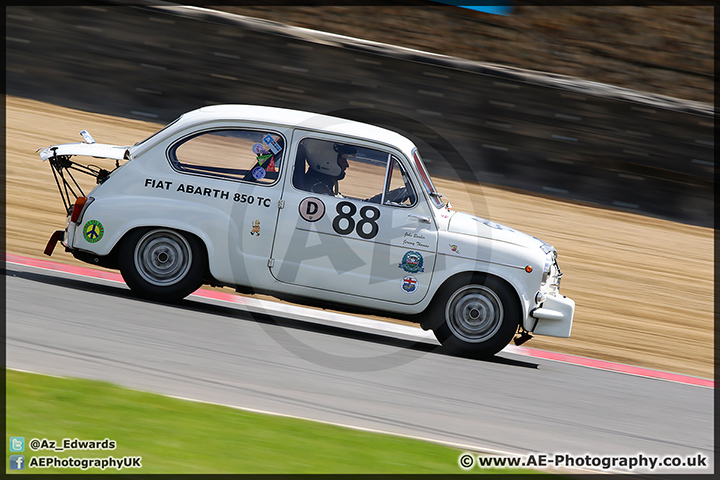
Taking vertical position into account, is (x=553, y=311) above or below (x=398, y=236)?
below

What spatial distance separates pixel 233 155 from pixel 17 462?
12.9 feet

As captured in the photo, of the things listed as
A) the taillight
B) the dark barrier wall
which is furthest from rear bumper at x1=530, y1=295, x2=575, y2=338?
the dark barrier wall

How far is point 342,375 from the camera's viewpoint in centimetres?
620

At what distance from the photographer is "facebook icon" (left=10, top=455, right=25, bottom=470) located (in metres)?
3.66

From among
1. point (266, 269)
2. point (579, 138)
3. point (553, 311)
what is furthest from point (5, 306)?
point (579, 138)

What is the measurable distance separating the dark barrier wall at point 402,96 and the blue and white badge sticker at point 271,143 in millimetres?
7627

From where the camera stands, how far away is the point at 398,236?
7.00m

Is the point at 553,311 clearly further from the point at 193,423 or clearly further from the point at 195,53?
the point at 195,53

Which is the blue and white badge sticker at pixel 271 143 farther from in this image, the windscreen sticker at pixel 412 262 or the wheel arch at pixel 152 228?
the windscreen sticker at pixel 412 262

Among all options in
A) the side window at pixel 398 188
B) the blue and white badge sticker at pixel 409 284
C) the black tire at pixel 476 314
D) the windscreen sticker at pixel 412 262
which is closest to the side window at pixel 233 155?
the side window at pixel 398 188

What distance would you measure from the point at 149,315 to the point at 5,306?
3.80ft

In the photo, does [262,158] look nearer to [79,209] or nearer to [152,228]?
[152,228]

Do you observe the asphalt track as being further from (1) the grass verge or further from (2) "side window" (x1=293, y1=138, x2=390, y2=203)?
(2) "side window" (x1=293, y1=138, x2=390, y2=203)

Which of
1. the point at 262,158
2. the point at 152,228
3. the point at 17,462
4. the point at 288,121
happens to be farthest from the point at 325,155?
the point at 17,462
